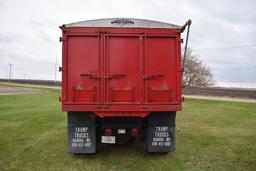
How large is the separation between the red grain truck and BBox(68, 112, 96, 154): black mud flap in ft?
0.90

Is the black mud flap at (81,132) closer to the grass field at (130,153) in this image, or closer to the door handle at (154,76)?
the grass field at (130,153)

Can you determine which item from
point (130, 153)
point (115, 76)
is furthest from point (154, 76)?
point (130, 153)

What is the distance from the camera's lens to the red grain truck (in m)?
5.56

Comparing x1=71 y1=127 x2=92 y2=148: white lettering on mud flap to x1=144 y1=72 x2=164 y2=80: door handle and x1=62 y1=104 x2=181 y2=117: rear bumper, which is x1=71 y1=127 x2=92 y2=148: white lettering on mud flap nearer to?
x1=62 y1=104 x2=181 y2=117: rear bumper

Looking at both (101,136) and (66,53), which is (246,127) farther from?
(66,53)

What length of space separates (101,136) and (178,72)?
233cm

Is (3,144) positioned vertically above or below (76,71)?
below

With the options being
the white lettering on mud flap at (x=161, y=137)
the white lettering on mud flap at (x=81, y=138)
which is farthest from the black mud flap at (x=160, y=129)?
the white lettering on mud flap at (x=81, y=138)

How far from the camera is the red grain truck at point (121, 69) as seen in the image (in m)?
5.56

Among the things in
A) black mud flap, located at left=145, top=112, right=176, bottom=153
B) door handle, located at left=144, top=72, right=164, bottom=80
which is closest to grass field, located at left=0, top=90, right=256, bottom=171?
black mud flap, located at left=145, top=112, right=176, bottom=153

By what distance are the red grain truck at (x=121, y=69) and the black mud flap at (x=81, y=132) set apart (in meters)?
0.27

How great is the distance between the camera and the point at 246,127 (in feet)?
35.0

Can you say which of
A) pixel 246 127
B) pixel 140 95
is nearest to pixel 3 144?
pixel 140 95

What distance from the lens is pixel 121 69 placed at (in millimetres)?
5648
